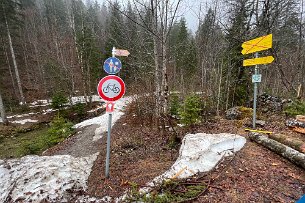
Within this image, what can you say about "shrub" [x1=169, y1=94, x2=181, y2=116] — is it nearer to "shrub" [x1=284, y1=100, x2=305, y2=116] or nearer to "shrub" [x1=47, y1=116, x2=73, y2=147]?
"shrub" [x1=284, y1=100, x2=305, y2=116]

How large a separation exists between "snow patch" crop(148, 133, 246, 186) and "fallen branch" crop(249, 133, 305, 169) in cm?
35

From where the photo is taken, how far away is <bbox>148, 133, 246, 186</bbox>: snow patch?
140 inches

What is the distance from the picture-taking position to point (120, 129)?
27.8ft

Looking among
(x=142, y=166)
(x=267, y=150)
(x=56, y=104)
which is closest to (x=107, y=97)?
(x=142, y=166)

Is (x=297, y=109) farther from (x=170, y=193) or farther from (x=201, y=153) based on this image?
(x=170, y=193)

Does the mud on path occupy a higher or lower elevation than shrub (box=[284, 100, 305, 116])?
lower

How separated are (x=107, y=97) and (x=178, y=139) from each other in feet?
10.8

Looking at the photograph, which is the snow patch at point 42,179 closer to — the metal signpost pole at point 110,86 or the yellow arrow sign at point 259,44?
the metal signpost pole at point 110,86

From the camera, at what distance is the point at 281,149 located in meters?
3.97

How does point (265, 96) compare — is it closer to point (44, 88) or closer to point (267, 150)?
point (267, 150)

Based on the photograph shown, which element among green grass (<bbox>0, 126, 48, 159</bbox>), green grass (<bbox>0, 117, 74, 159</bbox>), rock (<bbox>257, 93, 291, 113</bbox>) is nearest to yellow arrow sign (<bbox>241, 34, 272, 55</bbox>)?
rock (<bbox>257, 93, 291, 113</bbox>)

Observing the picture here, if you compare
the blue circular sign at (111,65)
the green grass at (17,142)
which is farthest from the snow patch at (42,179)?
the green grass at (17,142)

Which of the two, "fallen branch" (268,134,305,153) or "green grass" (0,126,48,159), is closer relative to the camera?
"fallen branch" (268,134,305,153)

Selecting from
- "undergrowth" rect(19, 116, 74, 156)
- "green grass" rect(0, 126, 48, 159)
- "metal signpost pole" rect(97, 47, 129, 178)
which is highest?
"metal signpost pole" rect(97, 47, 129, 178)
